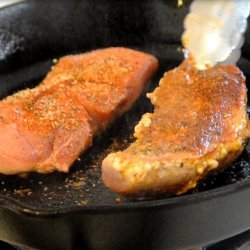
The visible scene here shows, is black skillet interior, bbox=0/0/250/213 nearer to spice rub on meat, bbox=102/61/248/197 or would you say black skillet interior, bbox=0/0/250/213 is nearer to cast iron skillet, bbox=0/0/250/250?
cast iron skillet, bbox=0/0/250/250

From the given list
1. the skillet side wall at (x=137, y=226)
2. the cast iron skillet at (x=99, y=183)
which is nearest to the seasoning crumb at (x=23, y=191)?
the cast iron skillet at (x=99, y=183)

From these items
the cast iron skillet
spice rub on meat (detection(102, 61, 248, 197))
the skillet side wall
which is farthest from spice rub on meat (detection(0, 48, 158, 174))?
the skillet side wall

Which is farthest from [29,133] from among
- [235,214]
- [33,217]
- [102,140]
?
[235,214]

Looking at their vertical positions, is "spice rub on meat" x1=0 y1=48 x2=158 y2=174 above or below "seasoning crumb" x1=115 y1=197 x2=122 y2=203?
above

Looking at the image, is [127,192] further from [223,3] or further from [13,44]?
[13,44]

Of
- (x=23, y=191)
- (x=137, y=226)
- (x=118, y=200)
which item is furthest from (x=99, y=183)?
(x=137, y=226)

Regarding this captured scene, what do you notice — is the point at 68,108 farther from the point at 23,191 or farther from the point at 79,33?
the point at 79,33

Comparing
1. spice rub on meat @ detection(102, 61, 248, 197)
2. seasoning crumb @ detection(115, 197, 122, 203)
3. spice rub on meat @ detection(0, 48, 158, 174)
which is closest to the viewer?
spice rub on meat @ detection(102, 61, 248, 197)
